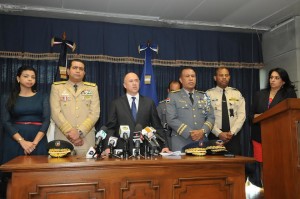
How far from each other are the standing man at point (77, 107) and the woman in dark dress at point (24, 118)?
0.37 ft

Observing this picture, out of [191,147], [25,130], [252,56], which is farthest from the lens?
[252,56]

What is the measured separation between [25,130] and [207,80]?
11.1 feet

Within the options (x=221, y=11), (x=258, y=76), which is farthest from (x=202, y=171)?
(x=258, y=76)

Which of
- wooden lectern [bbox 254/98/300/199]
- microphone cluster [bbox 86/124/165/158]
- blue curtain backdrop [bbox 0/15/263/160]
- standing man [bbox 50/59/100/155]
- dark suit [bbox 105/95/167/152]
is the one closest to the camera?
wooden lectern [bbox 254/98/300/199]

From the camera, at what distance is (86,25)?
477cm

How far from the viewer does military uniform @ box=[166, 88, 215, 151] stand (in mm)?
2951

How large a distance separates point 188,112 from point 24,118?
5.22ft

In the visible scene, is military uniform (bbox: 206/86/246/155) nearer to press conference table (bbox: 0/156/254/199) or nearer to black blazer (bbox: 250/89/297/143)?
→ black blazer (bbox: 250/89/297/143)

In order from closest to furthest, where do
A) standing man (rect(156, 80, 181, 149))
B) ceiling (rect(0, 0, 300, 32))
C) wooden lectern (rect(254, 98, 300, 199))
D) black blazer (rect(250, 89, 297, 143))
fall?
1. wooden lectern (rect(254, 98, 300, 199))
2. black blazer (rect(250, 89, 297, 143))
3. standing man (rect(156, 80, 181, 149))
4. ceiling (rect(0, 0, 300, 32))

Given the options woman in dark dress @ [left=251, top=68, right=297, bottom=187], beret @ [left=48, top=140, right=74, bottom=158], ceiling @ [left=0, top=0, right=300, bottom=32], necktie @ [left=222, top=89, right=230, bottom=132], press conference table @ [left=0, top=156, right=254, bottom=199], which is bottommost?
press conference table @ [left=0, top=156, right=254, bottom=199]

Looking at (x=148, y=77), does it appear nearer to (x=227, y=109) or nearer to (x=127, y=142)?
(x=227, y=109)

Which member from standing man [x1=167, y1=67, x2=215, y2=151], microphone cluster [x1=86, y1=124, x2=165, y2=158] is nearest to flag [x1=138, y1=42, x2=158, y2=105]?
standing man [x1=167, y1=67, x2=215, y2=151]

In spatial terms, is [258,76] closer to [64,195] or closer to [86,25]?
[86,25]

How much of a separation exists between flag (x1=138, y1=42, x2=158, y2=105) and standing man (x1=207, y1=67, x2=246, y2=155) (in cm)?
109
